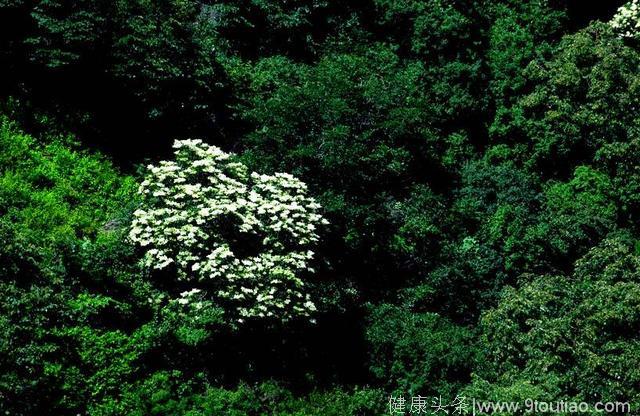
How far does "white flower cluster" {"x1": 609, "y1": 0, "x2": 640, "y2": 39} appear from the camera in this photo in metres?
17.2

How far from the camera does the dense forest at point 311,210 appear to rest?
30.8ft

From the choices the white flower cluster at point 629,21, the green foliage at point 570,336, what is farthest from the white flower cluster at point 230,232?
the white flower cluster at point 629,21

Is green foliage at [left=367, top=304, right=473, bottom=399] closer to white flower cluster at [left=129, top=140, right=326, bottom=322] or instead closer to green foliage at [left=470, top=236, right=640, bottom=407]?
green foliage at [left=470, top=236, right=640, bottom=407]

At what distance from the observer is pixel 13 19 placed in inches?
501

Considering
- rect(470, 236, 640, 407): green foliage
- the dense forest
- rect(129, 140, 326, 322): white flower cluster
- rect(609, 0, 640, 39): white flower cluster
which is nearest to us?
the dense forest

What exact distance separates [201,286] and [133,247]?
120 centimetres

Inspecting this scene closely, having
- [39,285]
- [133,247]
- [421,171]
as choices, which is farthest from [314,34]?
[39,285]

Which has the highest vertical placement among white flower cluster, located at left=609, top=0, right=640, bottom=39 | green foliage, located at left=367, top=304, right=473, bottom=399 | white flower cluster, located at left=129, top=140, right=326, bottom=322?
white flower cluster, located at left=609, top=0, right=640, bottom=39

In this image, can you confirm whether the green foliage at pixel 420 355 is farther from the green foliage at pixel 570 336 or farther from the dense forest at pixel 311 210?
the green foliage at pixel 570 336

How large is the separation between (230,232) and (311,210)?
1.59m

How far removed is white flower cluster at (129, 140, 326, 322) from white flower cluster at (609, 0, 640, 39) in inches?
437

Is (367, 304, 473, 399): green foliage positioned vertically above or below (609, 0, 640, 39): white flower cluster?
below

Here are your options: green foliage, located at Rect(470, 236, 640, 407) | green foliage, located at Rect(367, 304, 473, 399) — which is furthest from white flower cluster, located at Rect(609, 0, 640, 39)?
green foliage, located at Rect(367, 304, 473, 399)

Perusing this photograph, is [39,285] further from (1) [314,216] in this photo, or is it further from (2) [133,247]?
(1) [314,216]
